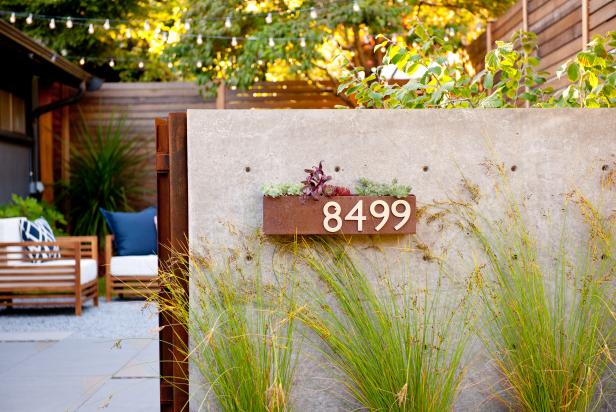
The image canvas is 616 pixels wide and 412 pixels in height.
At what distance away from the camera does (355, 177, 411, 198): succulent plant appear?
2.65 meters

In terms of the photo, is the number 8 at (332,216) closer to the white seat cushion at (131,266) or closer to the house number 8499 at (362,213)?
the house number 8499 at (362,213)

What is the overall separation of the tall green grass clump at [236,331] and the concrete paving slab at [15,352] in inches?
81.7

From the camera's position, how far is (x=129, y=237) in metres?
7.74

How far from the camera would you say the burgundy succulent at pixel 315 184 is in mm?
2637

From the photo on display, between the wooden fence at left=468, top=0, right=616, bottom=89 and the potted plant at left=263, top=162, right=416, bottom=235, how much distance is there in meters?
2.00

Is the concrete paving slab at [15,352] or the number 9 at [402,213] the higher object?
the number 9 at [402,213]

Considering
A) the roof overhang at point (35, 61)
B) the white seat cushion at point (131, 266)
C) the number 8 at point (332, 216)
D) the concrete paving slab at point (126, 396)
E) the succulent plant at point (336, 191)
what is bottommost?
the concrete paving slab at point (126, 396)

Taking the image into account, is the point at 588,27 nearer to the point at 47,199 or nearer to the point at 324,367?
the point at 324,367

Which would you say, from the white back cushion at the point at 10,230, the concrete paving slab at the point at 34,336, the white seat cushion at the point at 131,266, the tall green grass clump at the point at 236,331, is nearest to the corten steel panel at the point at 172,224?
the tall green grass clump at the point at 236,331

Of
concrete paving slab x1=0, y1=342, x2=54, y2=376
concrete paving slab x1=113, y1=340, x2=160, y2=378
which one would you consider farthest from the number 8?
concrete paving slab x1=0, y1=342, x2=54, y2=376

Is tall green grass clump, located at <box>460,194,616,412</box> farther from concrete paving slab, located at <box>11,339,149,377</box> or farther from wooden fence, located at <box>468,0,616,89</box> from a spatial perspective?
concrete paving slab, located at <box>11,339,149,377</box>

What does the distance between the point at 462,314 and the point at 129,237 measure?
5585 mm

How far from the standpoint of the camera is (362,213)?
2650mm

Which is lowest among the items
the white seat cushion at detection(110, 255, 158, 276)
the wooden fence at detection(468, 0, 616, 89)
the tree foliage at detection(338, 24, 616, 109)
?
the white seat cushion at detection(110, 255, 158, 276)
